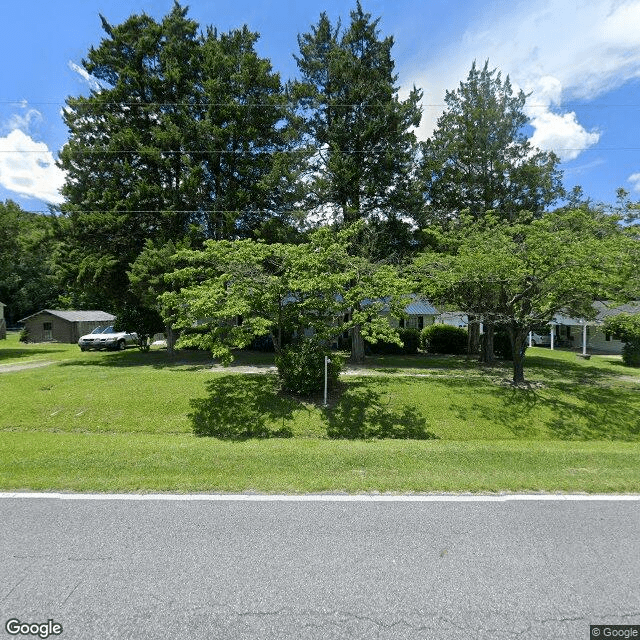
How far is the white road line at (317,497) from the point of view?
474 centimetres

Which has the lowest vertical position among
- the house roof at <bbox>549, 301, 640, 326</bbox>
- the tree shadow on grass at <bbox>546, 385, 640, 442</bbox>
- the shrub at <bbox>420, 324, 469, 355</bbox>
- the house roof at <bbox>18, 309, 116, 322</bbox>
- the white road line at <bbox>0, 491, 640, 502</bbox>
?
the tree shadow on grass at <bbox>546, 385, 640, 442</bbox>

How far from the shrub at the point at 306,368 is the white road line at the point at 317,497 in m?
5.82

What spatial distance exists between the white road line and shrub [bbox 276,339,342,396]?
229 inches

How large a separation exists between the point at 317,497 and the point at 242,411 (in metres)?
5.51

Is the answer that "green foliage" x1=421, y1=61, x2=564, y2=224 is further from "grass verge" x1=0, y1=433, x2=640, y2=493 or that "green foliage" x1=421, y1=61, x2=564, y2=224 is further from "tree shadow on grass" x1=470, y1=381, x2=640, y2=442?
"grass verge" x1=0, y1=433, x2=640, y2=493

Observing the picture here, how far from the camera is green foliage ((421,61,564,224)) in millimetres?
21250

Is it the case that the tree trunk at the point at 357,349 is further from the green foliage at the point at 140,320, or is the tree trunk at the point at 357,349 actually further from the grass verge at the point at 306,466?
the grass verge at the point at 306,466

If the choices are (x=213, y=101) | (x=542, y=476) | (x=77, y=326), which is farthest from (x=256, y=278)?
(x=77, y=326)

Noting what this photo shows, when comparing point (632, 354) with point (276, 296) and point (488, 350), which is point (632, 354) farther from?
point (276, 296)

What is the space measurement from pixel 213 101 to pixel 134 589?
19.2 metres

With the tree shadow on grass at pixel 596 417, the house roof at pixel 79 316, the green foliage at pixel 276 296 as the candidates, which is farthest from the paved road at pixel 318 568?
the house roof at pixel 79 316

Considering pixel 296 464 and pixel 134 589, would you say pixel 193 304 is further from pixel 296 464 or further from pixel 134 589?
pixel 134 589

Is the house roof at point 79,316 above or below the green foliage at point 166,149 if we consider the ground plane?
below

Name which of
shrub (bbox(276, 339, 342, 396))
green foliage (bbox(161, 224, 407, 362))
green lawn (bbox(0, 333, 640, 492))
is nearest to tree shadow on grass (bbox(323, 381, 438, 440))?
green lawn (bbox(0, 333, 640, 492))
